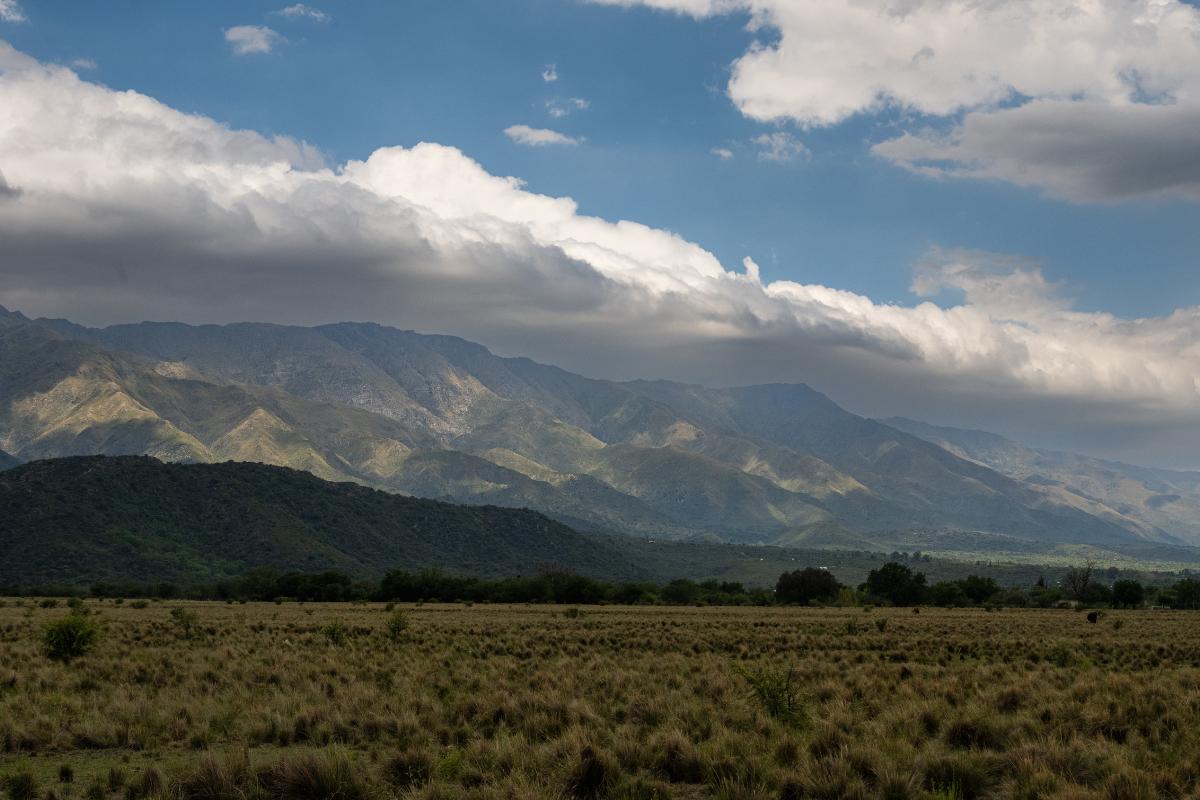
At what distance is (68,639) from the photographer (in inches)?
1207

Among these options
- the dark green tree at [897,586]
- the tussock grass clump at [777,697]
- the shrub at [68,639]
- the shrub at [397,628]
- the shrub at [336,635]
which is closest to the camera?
the tussock grass clump at [777,697]

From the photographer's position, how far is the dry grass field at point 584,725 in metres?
12.4

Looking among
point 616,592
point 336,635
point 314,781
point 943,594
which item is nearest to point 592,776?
point 314,781

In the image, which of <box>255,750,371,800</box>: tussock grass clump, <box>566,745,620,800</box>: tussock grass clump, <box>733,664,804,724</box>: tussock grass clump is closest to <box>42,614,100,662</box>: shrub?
<box>255,750,371,800</box>: tussock grass clump

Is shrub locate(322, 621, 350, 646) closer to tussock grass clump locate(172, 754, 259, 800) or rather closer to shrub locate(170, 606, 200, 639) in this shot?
shrub locate(170, 606, 200, 639)

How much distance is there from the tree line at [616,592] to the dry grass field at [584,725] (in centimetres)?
7499

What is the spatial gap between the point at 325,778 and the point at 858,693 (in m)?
13.4

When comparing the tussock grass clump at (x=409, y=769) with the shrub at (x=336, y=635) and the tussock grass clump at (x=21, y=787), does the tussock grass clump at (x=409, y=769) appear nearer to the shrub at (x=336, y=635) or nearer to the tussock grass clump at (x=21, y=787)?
the tussock grass clump at (x=21, y=787)

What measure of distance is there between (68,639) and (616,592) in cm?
8724

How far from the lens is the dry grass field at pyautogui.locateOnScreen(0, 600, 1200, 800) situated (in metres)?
12.4

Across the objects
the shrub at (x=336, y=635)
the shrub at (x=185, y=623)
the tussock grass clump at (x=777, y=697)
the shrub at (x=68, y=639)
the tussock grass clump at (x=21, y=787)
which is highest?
the tussock grass clump at (x=777, y=697)

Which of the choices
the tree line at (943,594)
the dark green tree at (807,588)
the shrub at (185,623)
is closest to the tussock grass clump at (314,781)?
the shrub at (185,623)

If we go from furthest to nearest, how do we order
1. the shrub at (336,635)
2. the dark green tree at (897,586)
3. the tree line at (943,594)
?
the dark green tree at (897,586)
the tree line at (943,594)
the shrub at (336,635)

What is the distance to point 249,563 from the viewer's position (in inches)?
7707
